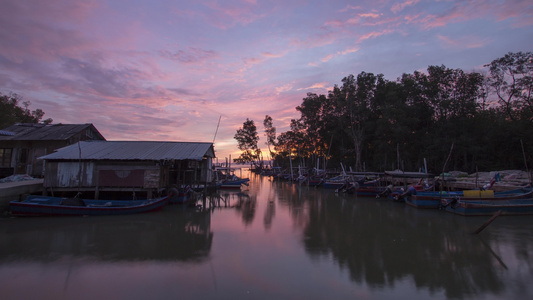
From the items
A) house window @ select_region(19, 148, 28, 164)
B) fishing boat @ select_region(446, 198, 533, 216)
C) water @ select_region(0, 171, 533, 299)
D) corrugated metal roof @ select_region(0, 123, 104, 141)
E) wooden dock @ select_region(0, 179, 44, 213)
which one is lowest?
water @ select_region(0, 171, 533, 299)

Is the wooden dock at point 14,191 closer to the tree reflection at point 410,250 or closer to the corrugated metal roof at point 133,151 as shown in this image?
the corrugated metal roof at point 133,151

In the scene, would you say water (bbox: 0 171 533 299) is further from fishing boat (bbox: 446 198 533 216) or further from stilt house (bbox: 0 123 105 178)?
stilt house (bbox: 0 123 105 178)

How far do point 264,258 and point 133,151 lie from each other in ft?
41.5

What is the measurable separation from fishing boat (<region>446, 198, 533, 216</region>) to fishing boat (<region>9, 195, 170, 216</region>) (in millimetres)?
16579

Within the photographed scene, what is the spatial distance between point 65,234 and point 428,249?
43.8 ft

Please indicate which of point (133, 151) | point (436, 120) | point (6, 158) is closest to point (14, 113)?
point (6, 158)

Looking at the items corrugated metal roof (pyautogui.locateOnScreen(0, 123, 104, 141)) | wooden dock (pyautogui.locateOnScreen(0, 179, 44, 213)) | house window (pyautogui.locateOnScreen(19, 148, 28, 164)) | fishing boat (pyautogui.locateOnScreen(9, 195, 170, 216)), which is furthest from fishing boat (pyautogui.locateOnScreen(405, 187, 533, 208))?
house window (pyautogui.locateOnScreen(19, 148, 28, 164))

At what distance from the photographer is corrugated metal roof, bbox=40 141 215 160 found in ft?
52.5

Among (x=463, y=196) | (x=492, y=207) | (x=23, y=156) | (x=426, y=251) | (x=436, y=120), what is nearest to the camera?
(x=426, y=251)

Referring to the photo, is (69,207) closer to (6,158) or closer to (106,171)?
(106,171)

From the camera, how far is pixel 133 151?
56.4 feet

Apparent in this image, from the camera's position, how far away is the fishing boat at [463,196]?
15.4m

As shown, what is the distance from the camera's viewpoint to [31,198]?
1360 cm

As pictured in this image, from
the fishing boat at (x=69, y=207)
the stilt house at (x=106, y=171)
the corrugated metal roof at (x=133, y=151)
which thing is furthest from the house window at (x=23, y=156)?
the fishing boat at (x=69, y=207)
